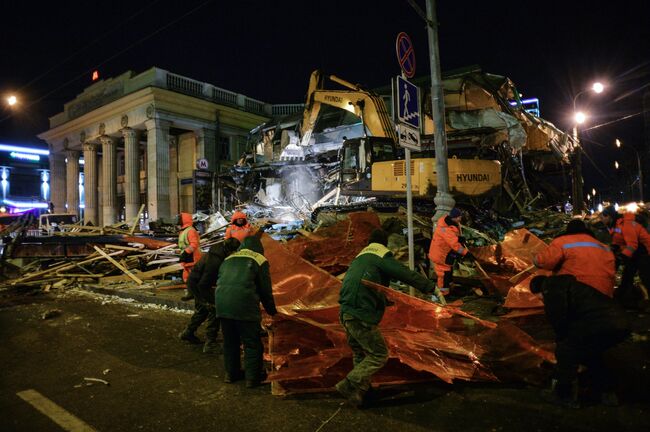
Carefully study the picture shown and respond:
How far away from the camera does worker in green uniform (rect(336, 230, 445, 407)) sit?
352 cm

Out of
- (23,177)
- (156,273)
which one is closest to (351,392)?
(156,273)

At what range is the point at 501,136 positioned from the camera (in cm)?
1153

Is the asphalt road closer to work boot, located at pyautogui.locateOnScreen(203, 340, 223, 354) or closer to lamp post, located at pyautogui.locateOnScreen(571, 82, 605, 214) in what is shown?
work boot, located at pyautogui.locateOnScreen(203, 340, 223, 354)

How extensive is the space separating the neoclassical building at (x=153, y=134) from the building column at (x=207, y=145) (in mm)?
68

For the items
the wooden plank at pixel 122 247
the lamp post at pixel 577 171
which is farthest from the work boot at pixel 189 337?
the lamp post at pixel 577 171

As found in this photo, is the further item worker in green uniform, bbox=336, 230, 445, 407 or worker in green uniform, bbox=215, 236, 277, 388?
worker in green uniform, bbox=215, 236, 277, 388

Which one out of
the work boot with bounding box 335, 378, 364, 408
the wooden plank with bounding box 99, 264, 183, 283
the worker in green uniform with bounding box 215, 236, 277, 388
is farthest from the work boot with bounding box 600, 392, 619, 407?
the wooden plank with bounding box 99, 264, 183, 283

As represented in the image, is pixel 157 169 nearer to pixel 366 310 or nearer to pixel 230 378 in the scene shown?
pixel 230 378

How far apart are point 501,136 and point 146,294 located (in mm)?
10101

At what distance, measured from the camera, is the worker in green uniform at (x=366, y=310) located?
3.52 m

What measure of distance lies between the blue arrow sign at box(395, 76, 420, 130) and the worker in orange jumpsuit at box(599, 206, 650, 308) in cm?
342

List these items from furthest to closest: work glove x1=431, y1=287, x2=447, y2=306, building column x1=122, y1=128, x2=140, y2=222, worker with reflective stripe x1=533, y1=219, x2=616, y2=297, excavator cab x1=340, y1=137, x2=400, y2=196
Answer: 1. building column x1=122, y1=128, x2=140, y2=222
2. excavator cab x1=340, y1=137, x2=400, y2=196
3. work glove x1=431, y1=287, x2=447, y2=306
4. worker with reflective stripe x1=533, y1=219, x2=616, y2=297

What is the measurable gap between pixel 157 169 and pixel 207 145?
4012 mm

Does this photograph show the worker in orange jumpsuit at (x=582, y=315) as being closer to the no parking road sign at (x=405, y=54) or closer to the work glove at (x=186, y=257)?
the no parking road sign at (x=405, y=54)
